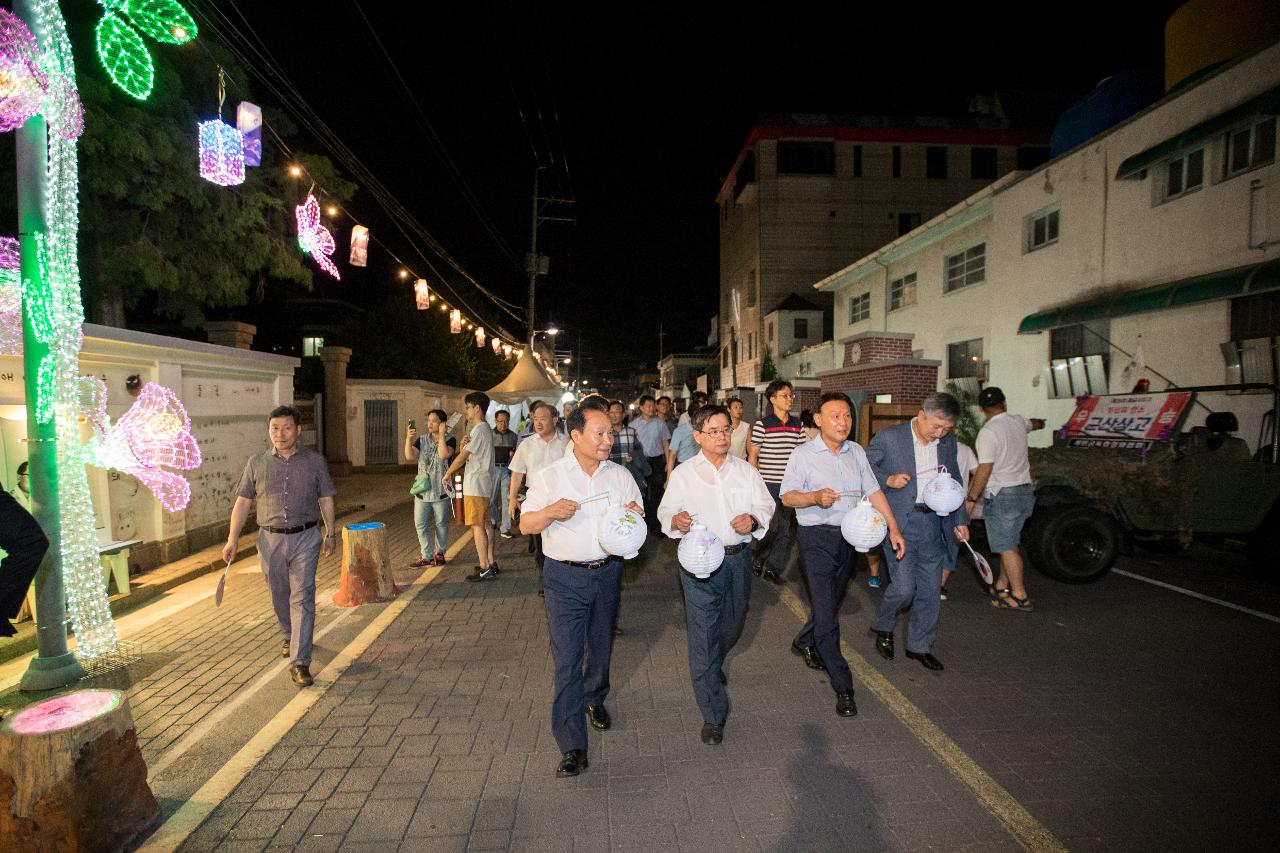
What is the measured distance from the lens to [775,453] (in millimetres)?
7184

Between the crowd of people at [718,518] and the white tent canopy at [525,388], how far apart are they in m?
11.1

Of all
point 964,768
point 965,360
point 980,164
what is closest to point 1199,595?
point 964,768

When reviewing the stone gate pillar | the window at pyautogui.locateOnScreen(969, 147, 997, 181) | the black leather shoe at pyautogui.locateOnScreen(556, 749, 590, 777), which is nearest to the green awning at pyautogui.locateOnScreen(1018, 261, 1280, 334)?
the black leather shoe at pyautogui.locateOnScreen(556, 749, 590, 777)

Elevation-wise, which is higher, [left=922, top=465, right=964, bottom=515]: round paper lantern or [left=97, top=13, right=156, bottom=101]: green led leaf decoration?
[left=97, top=13, right=156, bottom=101]: green led leaf decoration

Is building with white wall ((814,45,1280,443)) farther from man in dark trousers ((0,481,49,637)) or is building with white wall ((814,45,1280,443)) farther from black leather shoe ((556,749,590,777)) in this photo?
man in dark trousers ((0,481,49,637))

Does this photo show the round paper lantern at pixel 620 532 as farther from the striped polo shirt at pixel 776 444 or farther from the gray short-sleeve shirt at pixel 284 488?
the striped polo shirt at pixel 776 444

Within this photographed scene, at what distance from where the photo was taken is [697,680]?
3.76 metres

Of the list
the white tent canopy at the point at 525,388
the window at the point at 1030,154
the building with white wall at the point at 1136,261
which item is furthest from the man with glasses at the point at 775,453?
the window at the point at 1030,154

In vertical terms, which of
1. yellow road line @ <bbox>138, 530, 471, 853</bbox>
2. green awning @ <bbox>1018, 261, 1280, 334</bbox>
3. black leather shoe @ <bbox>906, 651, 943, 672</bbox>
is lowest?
yellow road line @ <bbox>138, 530, 471, 853</bbox>

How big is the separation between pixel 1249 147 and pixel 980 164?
2545 cm

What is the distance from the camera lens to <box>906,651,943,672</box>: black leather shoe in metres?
4.69

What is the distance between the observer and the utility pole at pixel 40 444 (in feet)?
14.7

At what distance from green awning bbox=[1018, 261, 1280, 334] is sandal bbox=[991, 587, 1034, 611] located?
20.0ft

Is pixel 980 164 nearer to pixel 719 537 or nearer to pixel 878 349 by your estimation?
pixel 878 349
